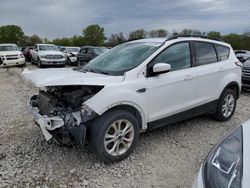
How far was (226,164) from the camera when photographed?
1.90 meters

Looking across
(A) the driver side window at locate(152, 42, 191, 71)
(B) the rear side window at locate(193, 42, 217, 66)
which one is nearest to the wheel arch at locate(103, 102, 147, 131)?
(A) the driver side window at locate(152, 42, 191, 71)

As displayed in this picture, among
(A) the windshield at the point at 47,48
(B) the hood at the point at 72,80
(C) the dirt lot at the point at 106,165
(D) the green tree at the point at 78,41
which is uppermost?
(D) the green tree at the point at 78,41

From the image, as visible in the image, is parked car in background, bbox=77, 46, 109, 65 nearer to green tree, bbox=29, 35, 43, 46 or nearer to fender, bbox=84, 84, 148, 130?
fender, bbox=84, 84, 148, 130

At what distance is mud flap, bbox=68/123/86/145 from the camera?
11.3ft

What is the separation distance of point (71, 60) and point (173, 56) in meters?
18.8

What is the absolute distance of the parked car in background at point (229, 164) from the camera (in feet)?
5.63

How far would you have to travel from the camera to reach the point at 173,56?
447cm

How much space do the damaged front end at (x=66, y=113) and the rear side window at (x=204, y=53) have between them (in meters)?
2.09

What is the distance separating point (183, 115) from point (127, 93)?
1.32 metres

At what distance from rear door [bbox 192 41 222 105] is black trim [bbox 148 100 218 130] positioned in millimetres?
96

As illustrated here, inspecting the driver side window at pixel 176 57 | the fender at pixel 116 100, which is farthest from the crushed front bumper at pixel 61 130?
the driver side window at pixel 176 57

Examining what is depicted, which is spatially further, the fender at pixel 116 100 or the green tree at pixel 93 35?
the green tree at pixel 93 35

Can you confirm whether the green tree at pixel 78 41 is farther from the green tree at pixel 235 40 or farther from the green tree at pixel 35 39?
the green tree at pixel 235 40

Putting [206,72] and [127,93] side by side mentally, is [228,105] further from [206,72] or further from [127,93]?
[127,93]
